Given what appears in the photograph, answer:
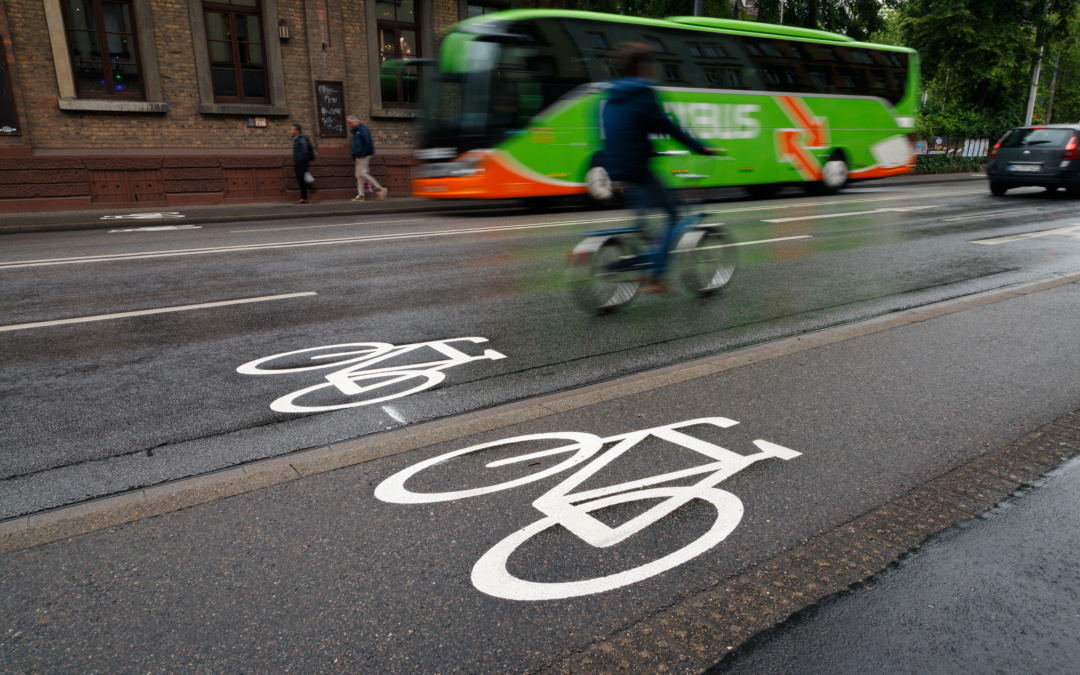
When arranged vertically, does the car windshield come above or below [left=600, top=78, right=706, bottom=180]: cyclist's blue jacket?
below

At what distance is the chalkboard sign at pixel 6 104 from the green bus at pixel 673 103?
362 inches

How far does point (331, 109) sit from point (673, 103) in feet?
→ 31.4

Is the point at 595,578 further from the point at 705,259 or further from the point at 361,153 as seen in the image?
the point at 361,153

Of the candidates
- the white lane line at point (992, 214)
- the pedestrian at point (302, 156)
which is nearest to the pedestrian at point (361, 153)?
the pedestrian at point (302, 156)

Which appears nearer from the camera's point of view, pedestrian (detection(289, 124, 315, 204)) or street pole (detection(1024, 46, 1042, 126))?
pedestrian (detection(289, 124, 315, 204))

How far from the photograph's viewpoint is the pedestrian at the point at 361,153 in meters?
19.0

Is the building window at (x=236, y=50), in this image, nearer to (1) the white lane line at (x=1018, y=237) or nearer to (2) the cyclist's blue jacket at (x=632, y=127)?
(2) the cyclist's blue jacket at (x=632, y=127)

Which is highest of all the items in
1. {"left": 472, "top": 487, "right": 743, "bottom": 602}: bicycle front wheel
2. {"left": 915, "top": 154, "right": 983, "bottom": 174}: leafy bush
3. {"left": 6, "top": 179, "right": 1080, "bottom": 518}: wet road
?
{"left": 472, "top": 487, "right": 743, "bottom": 602}: bicycle front wheel

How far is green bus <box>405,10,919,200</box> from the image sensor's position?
14508mm

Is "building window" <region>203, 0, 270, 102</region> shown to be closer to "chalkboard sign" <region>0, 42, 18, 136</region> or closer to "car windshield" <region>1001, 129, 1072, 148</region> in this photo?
"chalkboard sign" <region>0, 42, 18, 136</region>

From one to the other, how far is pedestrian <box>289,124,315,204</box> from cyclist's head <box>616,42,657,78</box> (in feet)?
47.3

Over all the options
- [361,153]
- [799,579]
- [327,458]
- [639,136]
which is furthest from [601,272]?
[361,153]

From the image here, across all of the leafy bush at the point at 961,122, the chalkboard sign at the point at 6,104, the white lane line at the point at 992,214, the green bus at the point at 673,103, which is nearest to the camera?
the white lane line at the point at 992,214

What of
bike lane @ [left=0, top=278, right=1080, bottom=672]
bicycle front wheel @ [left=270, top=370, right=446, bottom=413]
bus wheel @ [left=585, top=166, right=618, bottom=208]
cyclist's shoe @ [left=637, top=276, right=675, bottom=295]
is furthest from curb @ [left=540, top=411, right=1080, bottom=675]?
bus wheel @ [left=585, top=166, right=618, bottom=208]
